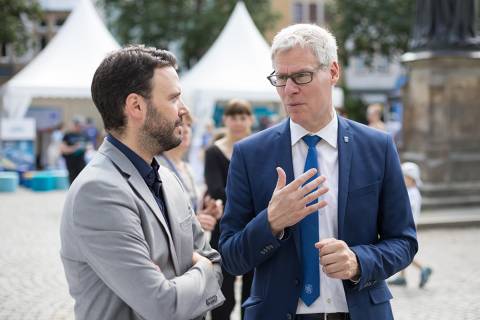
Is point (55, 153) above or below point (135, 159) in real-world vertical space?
below

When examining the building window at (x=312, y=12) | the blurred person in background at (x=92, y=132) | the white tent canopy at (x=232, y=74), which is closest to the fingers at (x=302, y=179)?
the white tent canopy at (x=232, y=74)

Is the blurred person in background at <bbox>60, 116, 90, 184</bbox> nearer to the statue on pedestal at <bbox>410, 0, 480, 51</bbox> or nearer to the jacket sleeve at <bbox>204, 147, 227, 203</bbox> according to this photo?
the statue on pedestal at <bbox>410, 0, 480, 51</bbox>

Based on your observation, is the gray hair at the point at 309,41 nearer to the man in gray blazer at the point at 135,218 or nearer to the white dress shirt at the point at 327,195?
the white dress shirt at the point at 327,195

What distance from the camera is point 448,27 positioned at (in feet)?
48.2

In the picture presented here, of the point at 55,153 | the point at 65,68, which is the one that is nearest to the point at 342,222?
the point at 65,68

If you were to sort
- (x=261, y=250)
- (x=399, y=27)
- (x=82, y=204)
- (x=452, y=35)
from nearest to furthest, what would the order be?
(x=82, y=204), (x=261, y=250), (x=452, y=35), (x=399, y=27)

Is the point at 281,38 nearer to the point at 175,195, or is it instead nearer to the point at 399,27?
the point at 175,195

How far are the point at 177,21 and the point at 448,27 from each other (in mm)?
28933

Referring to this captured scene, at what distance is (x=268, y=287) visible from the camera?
2.92 metres

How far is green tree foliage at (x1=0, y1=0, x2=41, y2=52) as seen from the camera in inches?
1341

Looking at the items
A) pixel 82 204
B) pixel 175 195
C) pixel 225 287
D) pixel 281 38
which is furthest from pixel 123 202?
pixel 225 287

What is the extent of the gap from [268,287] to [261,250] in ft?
0.65

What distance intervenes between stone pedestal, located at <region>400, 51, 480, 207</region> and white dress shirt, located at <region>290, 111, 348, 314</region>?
1143 centimetres

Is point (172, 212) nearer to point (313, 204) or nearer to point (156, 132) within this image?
point (156, 132)
